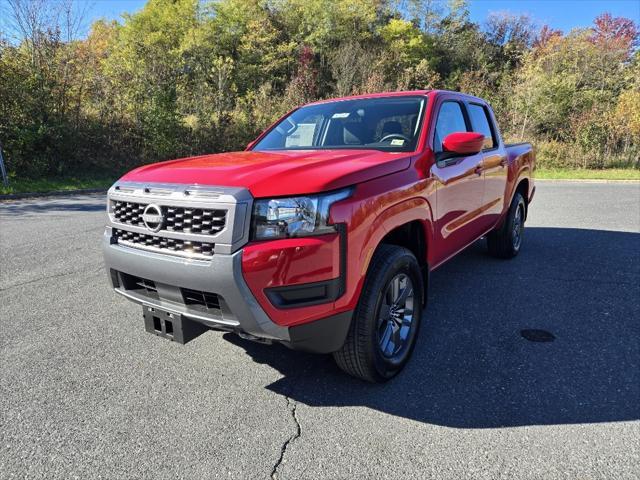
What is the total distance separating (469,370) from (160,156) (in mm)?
16851

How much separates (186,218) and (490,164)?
322 cm

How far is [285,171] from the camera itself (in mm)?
2264

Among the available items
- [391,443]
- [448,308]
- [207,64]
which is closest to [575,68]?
[207,64]

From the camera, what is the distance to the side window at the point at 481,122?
4262 millimetres

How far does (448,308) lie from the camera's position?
389 cm

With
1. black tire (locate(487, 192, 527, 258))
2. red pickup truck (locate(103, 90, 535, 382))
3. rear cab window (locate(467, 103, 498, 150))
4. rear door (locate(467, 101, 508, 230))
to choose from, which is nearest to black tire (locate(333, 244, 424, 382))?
red pickup truck (locate(103, 90, 535, 382))

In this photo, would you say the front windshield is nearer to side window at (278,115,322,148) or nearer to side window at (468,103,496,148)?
side window at (278,115,322,148)

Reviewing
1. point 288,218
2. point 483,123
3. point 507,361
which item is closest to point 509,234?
point 483,123

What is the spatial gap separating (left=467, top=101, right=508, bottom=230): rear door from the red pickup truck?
97 centimetres

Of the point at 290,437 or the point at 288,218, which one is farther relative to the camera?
the point at 290,437

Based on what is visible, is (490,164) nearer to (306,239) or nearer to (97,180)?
(306,239)

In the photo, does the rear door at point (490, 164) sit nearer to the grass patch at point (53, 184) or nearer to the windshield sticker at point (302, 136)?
the windshield sticker at point (302, 136)

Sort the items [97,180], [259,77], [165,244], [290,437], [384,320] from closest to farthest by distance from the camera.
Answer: [290,437]
[165,244]
[384,320]
[97,180]
[259,77]

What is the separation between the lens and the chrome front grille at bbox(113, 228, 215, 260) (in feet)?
7.09
